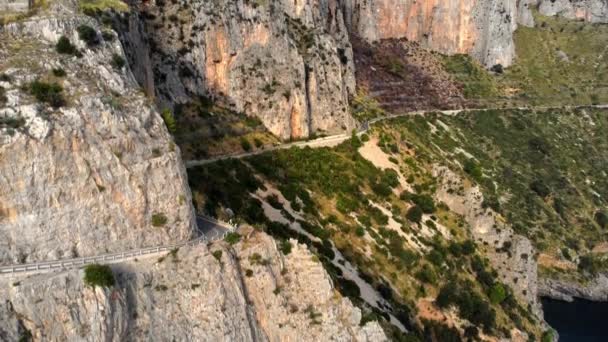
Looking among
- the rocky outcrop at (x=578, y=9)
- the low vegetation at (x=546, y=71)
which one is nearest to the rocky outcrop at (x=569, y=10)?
the rocky outcrop at (x=578, y=9)

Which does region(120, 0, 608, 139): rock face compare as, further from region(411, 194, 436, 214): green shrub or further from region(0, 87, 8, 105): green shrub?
region(0, 87, 8, 105): green shrub

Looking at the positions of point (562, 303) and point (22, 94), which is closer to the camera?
point (22, 94)

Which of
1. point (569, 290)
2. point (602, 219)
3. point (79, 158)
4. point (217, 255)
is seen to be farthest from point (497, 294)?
point (79, 158)

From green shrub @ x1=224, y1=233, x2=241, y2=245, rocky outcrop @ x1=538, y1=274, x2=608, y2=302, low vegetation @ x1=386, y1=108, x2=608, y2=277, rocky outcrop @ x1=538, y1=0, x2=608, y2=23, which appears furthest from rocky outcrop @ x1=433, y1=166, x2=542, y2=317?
rocky outcrop @ x1=538, y1=0, x2=608, y2=23

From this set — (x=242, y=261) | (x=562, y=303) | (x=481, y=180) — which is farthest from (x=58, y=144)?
(x=562, y=303)

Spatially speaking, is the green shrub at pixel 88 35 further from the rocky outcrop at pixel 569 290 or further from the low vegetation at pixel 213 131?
the rocky outcrop at pixel 569 290

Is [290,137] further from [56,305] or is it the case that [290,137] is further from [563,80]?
[563,80]
